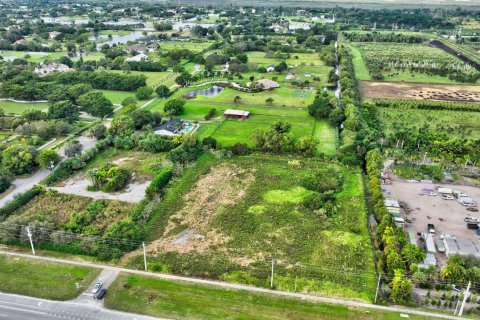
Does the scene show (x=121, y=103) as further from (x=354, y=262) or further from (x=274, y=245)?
(x=354, y=262)

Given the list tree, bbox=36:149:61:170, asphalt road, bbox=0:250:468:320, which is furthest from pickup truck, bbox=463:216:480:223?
tree, bbox=36:149:61:170

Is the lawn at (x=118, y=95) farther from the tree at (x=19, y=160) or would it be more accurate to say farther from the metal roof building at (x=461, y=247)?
the metal roof building at (x=461, y=247)

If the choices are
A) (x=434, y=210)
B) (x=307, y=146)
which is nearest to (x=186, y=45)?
(x=307, y=146)

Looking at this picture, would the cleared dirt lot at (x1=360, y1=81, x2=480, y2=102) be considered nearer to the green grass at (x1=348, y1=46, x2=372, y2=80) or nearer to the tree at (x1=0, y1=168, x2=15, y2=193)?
the green grass at (x1=348, y1=46, x2=372, y2=80)

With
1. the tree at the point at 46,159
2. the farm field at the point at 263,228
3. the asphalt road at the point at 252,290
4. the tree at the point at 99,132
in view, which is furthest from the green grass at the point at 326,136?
the tree at the point at 46,159

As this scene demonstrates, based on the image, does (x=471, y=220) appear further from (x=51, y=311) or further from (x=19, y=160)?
(x=19, y=160)

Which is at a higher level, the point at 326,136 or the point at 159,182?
the point at 326,136
